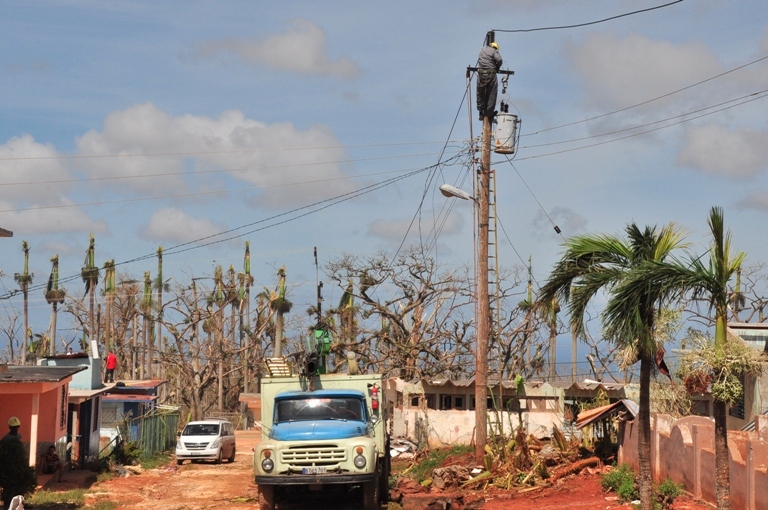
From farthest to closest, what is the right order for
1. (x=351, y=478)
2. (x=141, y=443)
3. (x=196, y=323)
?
(x=196, y=323), (x=141, y=443), (x=351, y=478)

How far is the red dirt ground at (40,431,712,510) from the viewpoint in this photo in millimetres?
18984

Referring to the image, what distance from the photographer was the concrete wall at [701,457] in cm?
1493

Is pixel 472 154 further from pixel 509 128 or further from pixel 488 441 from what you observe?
pixel 488 441

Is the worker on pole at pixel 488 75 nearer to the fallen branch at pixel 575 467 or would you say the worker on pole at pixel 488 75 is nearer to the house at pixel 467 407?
the fallen branch at pixel 575 467

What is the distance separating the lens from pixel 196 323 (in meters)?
58.5

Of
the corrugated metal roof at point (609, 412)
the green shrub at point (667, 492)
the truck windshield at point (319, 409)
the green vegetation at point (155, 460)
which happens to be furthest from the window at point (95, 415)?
the green shrub at point (667, 492)

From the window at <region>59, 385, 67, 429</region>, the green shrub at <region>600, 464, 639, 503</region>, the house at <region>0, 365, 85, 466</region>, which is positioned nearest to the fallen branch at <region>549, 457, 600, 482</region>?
the green shrub at <region>600, 464, 639, 503</region>

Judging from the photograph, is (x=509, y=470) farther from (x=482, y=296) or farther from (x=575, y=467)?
(x=482, y=296)

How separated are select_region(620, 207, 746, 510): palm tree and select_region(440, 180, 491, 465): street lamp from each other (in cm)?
1016

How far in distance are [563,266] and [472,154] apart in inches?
357

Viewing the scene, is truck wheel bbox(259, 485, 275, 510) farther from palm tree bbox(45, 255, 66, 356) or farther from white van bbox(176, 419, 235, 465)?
palm tree bbox(45, 255, 66, 356)

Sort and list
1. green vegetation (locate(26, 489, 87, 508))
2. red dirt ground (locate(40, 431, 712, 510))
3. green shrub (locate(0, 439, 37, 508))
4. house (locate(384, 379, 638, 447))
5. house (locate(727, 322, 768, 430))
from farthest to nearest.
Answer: house (locate(384, 379, 638, 447)) < house (locate(727, 322, 768, 430)) < green vegetation (locate(26, 489, 87, 508)) < red dirt ground (locate(40, 431, 712, 510)) < green shrub (locate(0, 439, 37, 508))

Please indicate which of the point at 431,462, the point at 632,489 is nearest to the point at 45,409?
the point at 431,462

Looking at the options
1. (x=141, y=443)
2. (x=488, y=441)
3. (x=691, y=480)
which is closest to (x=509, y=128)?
(x=488, y=441)
